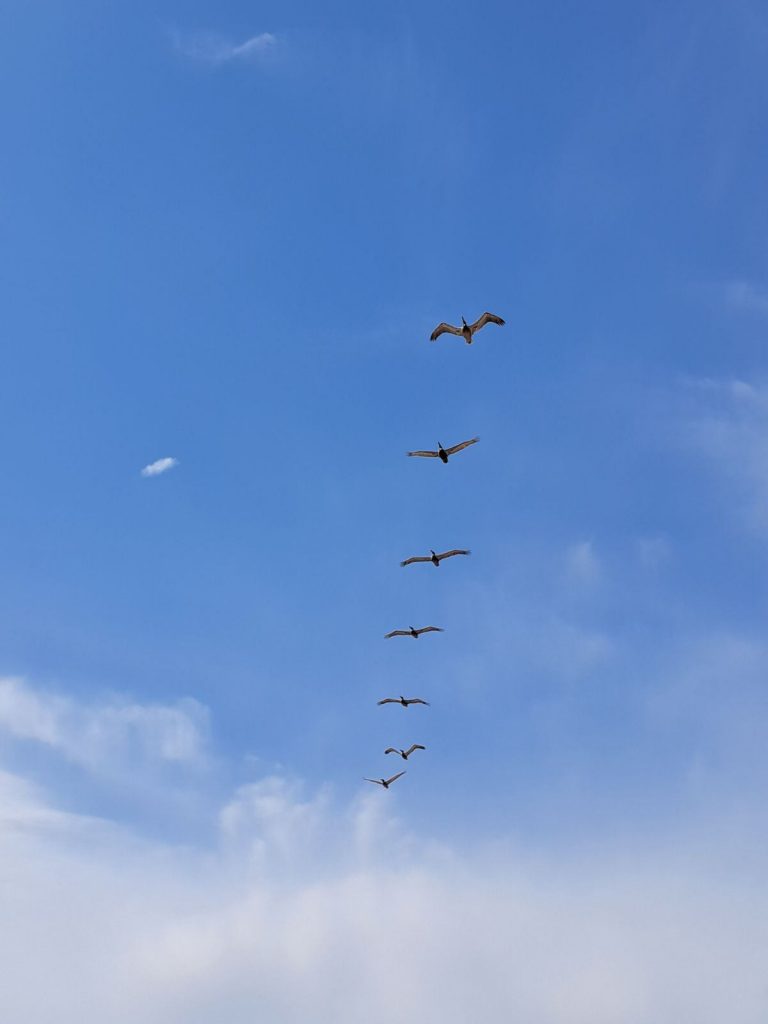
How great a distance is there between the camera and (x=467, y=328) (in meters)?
133

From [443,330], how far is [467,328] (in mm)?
3495

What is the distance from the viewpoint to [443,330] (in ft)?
440

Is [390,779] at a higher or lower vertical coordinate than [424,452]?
lower

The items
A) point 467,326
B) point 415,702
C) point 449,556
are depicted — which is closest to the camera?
point 467,326

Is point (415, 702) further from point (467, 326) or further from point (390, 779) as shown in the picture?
point (467, 326)

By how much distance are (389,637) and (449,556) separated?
690 inches

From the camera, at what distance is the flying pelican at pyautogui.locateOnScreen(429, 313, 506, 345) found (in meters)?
132

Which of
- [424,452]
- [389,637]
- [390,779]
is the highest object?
[424,452]

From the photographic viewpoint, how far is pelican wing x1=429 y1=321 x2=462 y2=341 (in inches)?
5241

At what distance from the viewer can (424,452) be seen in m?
143

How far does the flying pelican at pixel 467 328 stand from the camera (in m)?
132

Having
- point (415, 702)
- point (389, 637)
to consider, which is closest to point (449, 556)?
point (389, 637)

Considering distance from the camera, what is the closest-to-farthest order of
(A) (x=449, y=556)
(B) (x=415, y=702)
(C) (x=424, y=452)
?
1. (C) (x=424, y=452)
2. (A) (x=449, y=556)
3. (B) (x=415, y=702)

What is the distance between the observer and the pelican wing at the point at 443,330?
133 meters
